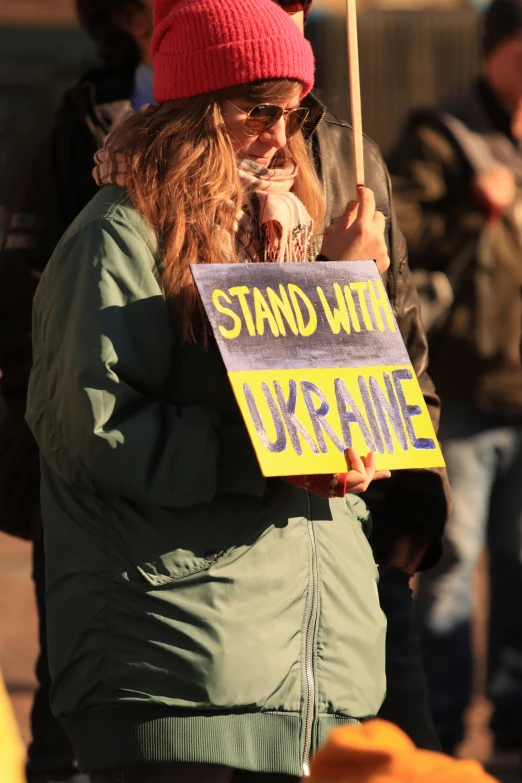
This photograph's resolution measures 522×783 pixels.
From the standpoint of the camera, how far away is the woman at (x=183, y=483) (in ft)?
8.42

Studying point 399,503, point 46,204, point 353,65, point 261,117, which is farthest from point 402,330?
point 46,204

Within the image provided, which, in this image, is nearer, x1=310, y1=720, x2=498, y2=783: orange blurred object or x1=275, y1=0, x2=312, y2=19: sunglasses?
x1=310, y1=720, x2=498, y2=783: orange blurred object

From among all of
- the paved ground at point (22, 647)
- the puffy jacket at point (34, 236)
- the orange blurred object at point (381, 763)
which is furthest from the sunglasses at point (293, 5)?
the paved ground at point (22, 647)

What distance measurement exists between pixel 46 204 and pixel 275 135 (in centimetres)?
121

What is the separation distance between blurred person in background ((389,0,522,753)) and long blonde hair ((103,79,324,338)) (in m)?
1.91

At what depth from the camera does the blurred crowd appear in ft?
8.53

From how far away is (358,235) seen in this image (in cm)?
282

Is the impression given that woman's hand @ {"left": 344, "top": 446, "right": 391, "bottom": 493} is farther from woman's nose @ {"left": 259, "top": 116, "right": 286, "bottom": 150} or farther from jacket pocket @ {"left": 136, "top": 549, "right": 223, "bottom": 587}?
woman's nose @ {"left": 259, "top": 116, "right": 286, "bottom": 150}

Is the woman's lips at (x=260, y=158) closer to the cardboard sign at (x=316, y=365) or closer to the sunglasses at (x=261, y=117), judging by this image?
the sunglasses at (x=261, y=117)

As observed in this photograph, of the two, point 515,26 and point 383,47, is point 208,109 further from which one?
point 383,47

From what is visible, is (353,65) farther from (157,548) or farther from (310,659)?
(310,659)

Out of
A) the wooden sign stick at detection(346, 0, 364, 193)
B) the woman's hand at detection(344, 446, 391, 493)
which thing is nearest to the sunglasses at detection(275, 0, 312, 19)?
the wooden sign stick at detection(346, 0, 364, 193)

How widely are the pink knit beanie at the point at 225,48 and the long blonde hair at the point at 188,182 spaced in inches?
1.1

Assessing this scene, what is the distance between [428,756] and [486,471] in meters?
2.90
